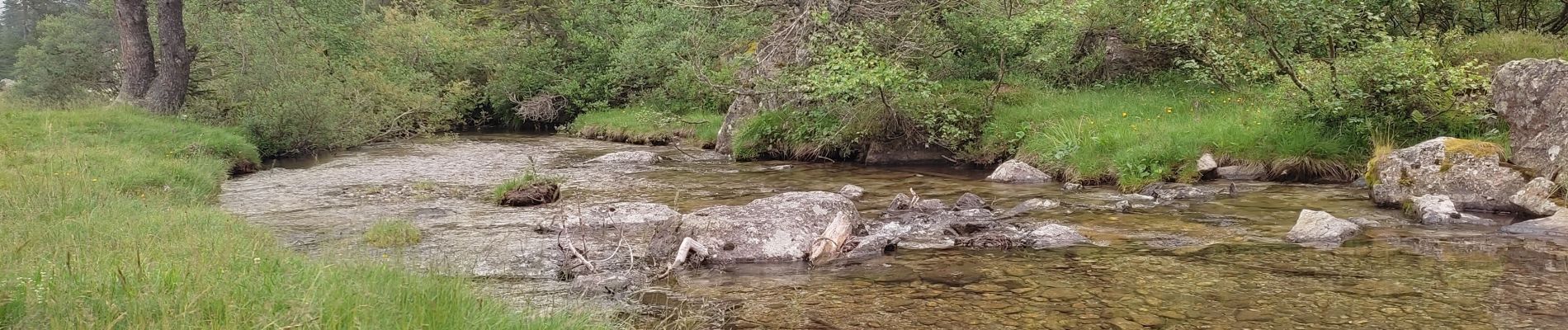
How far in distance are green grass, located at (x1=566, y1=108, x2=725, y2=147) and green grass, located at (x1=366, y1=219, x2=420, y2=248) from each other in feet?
43.0

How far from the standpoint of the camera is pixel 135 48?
70.4ft

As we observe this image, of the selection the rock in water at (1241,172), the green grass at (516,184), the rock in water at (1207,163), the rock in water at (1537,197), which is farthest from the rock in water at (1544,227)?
the green grass at (516,184)

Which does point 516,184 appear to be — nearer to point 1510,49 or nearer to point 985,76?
point 985,76

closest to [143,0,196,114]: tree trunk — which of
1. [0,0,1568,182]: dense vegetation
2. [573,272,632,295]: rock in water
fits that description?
[0,0,1568,182]: dense vegetation

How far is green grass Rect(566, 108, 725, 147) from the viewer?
86.7 feet

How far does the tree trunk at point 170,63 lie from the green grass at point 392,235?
14432 mm

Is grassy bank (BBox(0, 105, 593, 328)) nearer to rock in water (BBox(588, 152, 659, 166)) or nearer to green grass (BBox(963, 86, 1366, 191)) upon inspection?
rock in water (BBox(588, 152, 659, 166))

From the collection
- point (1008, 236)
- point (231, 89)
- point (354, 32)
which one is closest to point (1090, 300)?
point (1008, 236)

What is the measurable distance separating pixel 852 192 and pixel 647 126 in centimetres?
1642

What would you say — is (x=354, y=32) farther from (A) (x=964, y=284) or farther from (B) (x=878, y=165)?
(A) (x=964, y=284)

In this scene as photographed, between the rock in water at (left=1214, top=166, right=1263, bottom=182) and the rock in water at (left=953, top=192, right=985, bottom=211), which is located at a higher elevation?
the rock in water at (left=1214, top=166, right=1263, bottom=182)

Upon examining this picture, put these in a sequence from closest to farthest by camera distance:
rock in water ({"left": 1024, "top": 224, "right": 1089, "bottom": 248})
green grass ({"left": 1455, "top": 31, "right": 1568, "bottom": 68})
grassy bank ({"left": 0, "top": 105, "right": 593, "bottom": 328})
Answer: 1. grassy bank ({"left": 0, "top": 105, "right": 593, "bottom": 328})
2. rock in water ({"left": 1024, "top": 224, "right": 1089, "bottom": 248})
3. green grass ({"left": 1455, "top": 31, "right": 1568, "bottom": 68})

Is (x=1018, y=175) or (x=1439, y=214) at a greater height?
(x=1439, y=214)

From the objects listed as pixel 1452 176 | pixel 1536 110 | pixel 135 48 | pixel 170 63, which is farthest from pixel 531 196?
pixel 135 48
